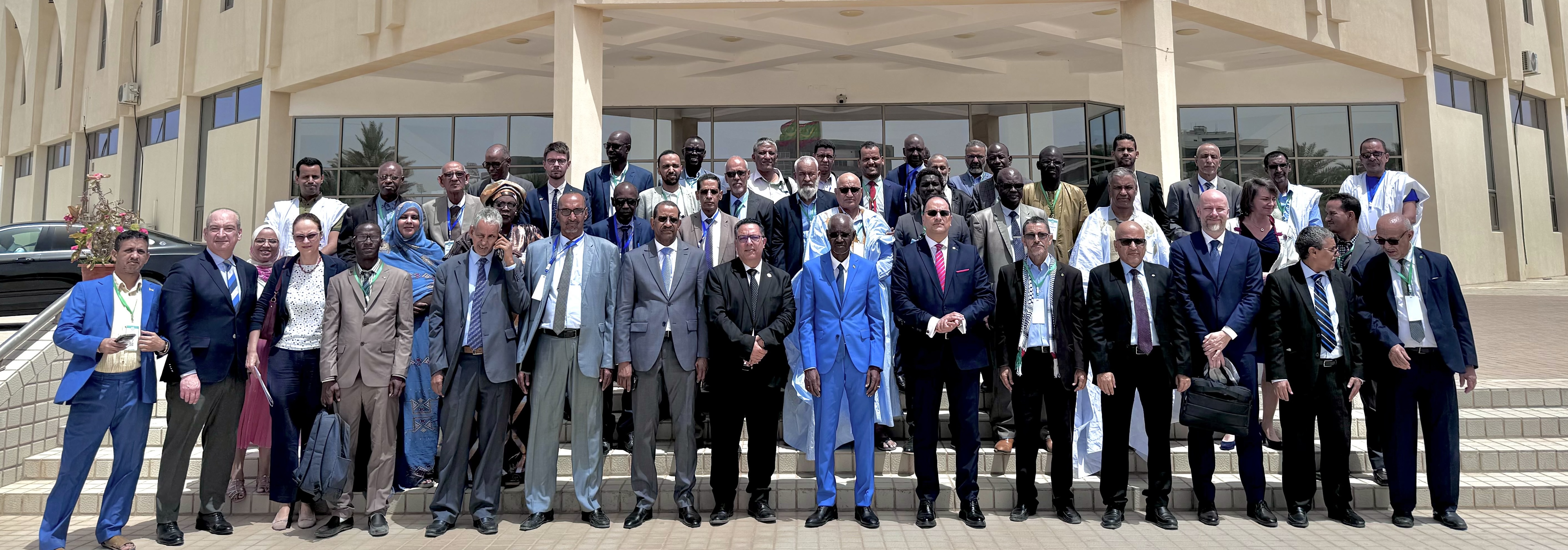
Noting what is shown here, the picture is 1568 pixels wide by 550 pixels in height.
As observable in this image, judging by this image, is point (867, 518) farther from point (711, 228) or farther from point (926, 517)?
point (711, 228)

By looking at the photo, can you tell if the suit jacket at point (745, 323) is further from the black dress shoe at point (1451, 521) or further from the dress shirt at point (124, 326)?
the black dress shoe at point (1451, 521)

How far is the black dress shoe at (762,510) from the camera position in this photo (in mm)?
5055

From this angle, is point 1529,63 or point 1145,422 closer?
point 1145,422

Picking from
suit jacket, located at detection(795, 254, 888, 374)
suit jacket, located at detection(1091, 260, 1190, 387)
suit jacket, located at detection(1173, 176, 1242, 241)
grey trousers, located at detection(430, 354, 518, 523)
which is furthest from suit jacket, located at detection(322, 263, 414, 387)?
suit jacket, located at detection(1173, 176, 1242, 241)

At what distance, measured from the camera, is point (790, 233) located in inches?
244

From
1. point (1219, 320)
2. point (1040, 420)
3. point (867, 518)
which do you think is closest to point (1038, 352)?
point (1040, 420)

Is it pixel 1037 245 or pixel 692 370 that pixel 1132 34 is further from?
pixel 692 370

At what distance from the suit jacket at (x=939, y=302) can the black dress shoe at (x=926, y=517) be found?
83cm

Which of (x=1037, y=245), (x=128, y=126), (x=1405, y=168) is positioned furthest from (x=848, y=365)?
(x=128, y=126)

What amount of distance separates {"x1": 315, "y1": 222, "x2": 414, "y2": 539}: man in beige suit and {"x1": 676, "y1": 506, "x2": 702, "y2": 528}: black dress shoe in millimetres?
1746

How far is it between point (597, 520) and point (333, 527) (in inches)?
61.2

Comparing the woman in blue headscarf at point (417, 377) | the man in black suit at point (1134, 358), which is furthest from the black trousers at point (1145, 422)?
the woman in blue headscarf at point (417, 377)

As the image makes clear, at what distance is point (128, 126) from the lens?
19.3 m

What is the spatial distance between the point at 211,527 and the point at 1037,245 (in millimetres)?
A: 5286
